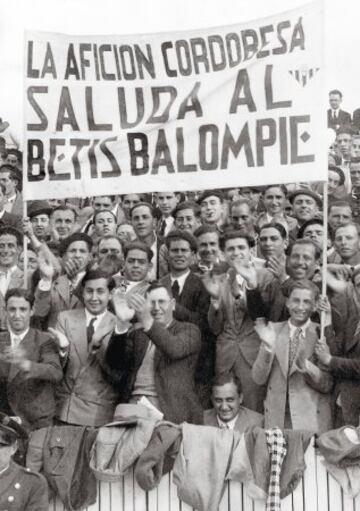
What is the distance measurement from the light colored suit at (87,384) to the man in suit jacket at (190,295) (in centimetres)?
49

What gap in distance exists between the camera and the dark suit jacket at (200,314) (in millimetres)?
8305

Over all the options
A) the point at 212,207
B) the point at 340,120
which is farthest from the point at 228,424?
the point at 340,120

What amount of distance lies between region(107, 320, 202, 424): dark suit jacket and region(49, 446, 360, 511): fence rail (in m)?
0.49

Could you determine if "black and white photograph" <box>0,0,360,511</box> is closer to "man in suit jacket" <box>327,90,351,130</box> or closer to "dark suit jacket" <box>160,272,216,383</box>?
"dark suit jacket" <box>160,272,216,383</box>

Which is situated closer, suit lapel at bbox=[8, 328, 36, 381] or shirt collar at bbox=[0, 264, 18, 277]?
suit lapel at bbox=[8, 328, 36, 381]

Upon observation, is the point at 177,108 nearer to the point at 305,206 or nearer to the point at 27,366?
the point at 305,206

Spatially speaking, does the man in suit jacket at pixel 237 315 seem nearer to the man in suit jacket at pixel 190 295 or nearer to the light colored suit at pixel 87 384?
the man in suit jacket at pixel 190 295

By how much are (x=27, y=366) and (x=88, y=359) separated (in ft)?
1.38

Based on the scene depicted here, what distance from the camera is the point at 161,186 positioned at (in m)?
8.59

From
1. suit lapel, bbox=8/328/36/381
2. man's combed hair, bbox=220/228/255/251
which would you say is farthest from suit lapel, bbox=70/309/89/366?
man's combed hair, bbox=220/228/255/251

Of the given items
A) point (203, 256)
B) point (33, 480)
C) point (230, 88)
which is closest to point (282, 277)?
point (203, 256)

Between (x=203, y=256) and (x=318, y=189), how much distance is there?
1.51m

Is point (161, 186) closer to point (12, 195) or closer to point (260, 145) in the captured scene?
point (260, 145)

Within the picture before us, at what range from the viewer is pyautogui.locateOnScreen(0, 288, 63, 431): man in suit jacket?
822 centimetres
